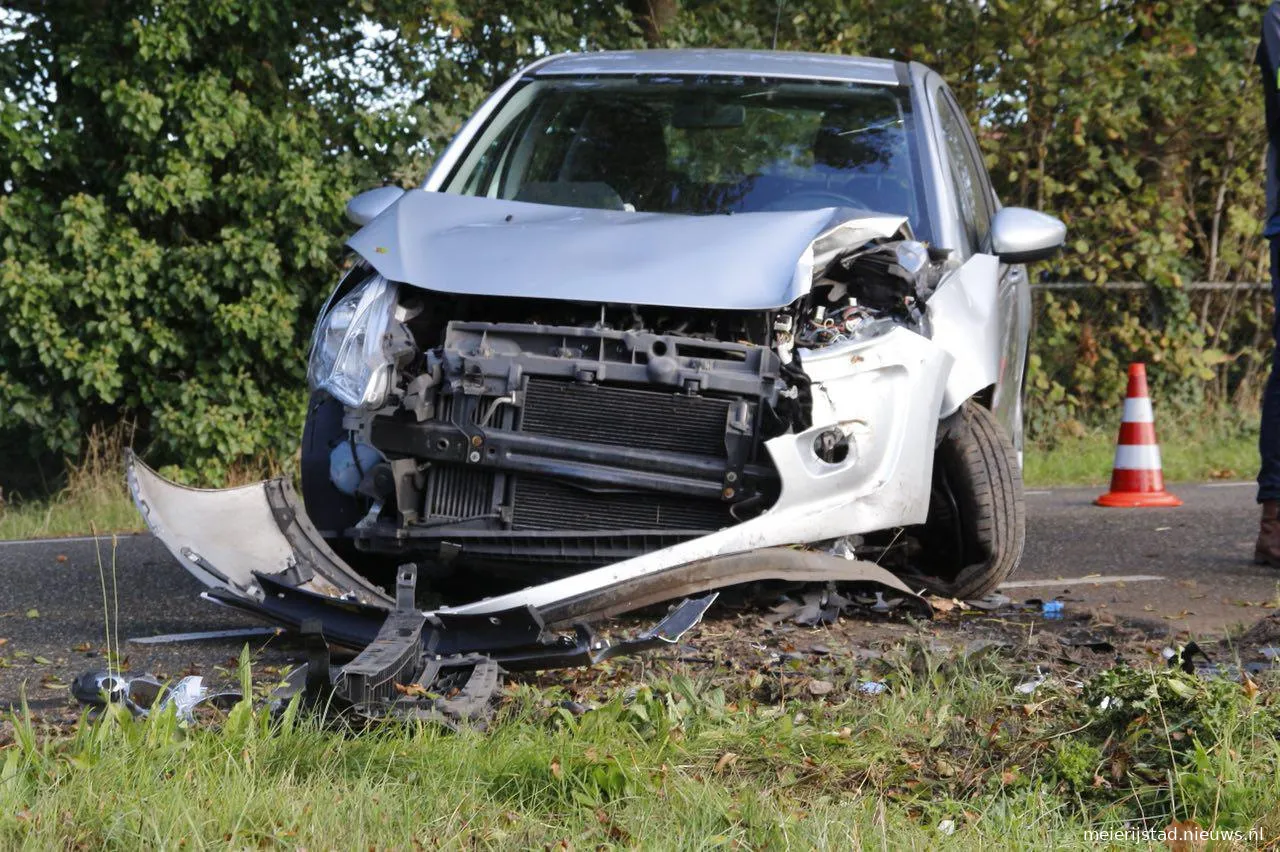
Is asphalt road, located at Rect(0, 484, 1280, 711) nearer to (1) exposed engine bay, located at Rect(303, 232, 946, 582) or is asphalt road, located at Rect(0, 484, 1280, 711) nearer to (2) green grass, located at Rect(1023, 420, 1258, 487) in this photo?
(1) exposed engine bay, located at Rect(303, 232, 946, 582)

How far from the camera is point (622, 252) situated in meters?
4.12

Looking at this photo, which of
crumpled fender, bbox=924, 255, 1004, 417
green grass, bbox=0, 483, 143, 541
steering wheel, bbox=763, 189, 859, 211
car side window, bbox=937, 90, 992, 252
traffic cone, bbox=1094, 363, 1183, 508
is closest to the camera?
crumpled fender, bbox=924, 255, 1004, 417

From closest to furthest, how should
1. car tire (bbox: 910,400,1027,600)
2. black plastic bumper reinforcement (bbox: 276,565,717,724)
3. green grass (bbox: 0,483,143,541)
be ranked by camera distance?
1. black plastic bumper reinforcement (bbox: 276,565,717,724)
2. car tire (bbox: 910,400,1027,600)
3. green grass (bbox: 0,483,143,541)

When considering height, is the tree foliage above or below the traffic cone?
above

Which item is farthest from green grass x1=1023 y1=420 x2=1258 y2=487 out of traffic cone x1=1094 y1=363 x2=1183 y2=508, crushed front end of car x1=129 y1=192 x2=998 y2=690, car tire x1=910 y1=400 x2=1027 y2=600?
crushed front end of car x1=129 y1=192 x2=998 y2=690

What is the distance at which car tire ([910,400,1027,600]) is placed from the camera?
459 centimetres

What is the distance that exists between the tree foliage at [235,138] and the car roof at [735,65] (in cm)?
312

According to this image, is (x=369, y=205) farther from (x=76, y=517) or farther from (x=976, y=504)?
(x=76, y=517)

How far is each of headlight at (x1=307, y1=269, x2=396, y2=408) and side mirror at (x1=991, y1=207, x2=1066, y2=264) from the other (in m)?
2.11

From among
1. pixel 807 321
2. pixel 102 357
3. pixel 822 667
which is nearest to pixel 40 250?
pixel 102 357

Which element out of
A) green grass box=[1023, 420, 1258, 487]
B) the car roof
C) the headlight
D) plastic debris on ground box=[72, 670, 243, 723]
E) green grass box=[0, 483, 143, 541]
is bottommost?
green grass box=[0, 483, 143, 541]

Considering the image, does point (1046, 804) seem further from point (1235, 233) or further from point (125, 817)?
point (1235, 233)

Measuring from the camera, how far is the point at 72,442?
31.6ft

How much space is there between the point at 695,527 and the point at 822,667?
23.6 inches
